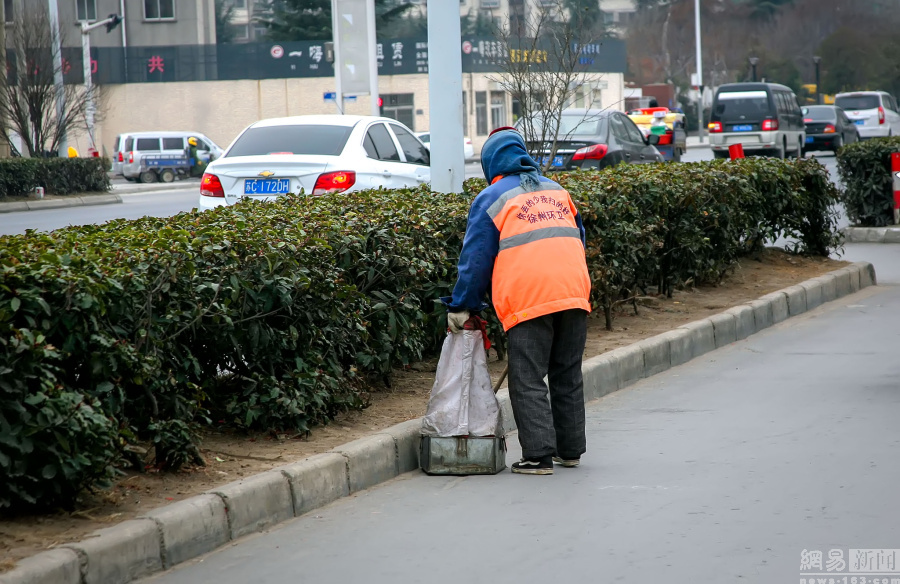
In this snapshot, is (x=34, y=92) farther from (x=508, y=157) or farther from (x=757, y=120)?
(x=508, y=157)

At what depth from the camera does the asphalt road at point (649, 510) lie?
4109mm

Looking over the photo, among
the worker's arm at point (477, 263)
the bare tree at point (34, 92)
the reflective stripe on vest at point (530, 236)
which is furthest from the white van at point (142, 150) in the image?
the reflective stripe on vest at point (530, 236)

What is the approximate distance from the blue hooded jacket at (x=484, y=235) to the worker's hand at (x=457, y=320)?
2 cm

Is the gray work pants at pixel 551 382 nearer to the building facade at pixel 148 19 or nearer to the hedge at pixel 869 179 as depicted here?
the hedge at pixel 869 179

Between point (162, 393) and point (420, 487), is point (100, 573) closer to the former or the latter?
point (162, 393)

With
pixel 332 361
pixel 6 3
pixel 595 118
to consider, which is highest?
pixel 6 3

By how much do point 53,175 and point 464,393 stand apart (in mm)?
25228

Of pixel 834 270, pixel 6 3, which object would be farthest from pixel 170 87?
pixel 834 270

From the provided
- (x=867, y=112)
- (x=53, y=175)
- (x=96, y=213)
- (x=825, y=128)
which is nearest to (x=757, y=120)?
(x=825, y=128)

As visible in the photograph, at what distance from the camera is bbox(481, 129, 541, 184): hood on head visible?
5496 mm

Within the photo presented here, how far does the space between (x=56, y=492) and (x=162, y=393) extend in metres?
0.74

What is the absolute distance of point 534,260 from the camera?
208 inches

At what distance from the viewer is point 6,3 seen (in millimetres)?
55406

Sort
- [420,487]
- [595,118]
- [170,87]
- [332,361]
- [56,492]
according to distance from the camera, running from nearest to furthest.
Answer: [56,492]
[420,487]
[332,361]
[595,118]
[170,87]
